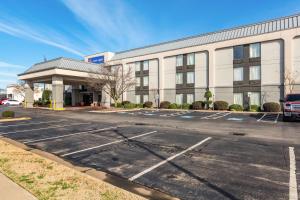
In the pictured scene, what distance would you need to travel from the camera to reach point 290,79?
25.6 m

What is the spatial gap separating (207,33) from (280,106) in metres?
16.9

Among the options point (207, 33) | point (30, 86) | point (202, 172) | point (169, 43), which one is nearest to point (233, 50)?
point (207, 33)

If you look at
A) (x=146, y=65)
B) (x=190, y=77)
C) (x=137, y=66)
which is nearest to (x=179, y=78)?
(x=190, y=77)

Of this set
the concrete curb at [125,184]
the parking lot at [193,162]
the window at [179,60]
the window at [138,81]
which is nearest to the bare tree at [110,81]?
the window at [138,81]

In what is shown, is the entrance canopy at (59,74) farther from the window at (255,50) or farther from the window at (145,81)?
the window at (255,50)

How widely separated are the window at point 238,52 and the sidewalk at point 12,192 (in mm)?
31286

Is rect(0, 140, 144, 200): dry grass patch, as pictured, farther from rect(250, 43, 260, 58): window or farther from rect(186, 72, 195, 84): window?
rect(186, 72, 195, 84): window

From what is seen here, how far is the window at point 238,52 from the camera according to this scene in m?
29.7

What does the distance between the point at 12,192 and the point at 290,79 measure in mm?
30180

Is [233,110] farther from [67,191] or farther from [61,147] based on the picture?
[67,191]

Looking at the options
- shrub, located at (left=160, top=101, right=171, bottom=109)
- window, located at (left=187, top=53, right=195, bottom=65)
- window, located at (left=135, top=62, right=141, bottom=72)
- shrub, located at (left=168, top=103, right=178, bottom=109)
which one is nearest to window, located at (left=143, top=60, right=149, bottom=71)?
window, located at (left=135, top=62, right=141, bottom=72)

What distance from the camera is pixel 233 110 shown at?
2872cm

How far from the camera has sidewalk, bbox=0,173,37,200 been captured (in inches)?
152

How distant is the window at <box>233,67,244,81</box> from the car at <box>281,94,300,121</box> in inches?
535
